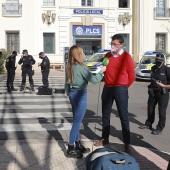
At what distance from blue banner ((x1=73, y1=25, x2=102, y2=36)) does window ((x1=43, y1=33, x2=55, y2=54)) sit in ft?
7.23

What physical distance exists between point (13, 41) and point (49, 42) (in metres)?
3.34

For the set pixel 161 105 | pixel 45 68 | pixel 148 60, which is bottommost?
pixel 161 105

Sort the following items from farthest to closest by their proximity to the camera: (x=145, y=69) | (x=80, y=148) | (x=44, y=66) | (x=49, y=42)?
(x=49, y=42) → (x=145, y=69) → (x=44, y=66) → (x=80, y=148)

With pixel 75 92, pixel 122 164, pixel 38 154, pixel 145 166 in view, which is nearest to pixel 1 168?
pixel 38 154

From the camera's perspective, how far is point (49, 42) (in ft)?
115

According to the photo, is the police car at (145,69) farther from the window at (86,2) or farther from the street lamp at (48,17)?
the window at (86,2)

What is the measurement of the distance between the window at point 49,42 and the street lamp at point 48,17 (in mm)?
1199

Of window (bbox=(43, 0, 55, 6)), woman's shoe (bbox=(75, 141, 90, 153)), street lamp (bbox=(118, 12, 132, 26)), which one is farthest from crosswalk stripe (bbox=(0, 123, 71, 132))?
street lamp (bbox=(118, 12, 132, 26))

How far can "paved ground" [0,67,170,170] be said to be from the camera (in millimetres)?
5703

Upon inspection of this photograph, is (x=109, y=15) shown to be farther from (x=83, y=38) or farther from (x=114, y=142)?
(x=114, y=142)

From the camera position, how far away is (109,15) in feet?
116

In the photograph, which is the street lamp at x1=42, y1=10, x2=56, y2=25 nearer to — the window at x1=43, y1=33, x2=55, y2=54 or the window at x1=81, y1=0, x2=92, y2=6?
the window at x1=43, y1=33, x2=55, y2=54

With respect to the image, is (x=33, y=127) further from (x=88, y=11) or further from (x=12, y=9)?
(x=88, y=11)

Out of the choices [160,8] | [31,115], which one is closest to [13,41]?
[160,8]
